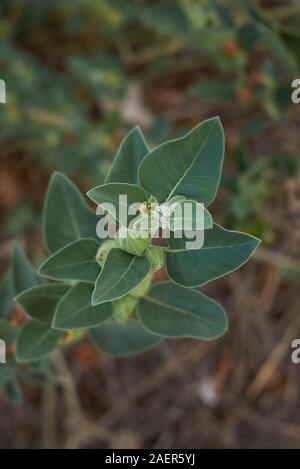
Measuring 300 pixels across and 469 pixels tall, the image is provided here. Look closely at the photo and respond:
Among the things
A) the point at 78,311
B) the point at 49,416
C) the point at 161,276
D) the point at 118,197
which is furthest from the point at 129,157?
the point at 49,416

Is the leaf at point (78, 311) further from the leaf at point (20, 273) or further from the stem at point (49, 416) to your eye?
the stem at point (49, 416)

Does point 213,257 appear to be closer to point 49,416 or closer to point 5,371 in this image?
A: point 5,371

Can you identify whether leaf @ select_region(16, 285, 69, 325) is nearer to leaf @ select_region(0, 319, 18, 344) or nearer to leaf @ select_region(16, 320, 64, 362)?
leaf @ select_region(16, 320, 64, 362)

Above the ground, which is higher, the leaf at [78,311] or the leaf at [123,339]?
the leaf at [78,311]

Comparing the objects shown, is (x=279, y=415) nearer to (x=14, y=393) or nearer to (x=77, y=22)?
(x=14, y=393)

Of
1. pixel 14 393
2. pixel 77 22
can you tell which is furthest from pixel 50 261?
pixel 77 22

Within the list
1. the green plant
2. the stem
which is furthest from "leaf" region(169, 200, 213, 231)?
the stem

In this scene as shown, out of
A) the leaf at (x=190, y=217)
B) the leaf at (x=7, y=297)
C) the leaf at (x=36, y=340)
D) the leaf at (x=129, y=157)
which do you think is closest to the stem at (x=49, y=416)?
the leaf at (x=7, y=297)
